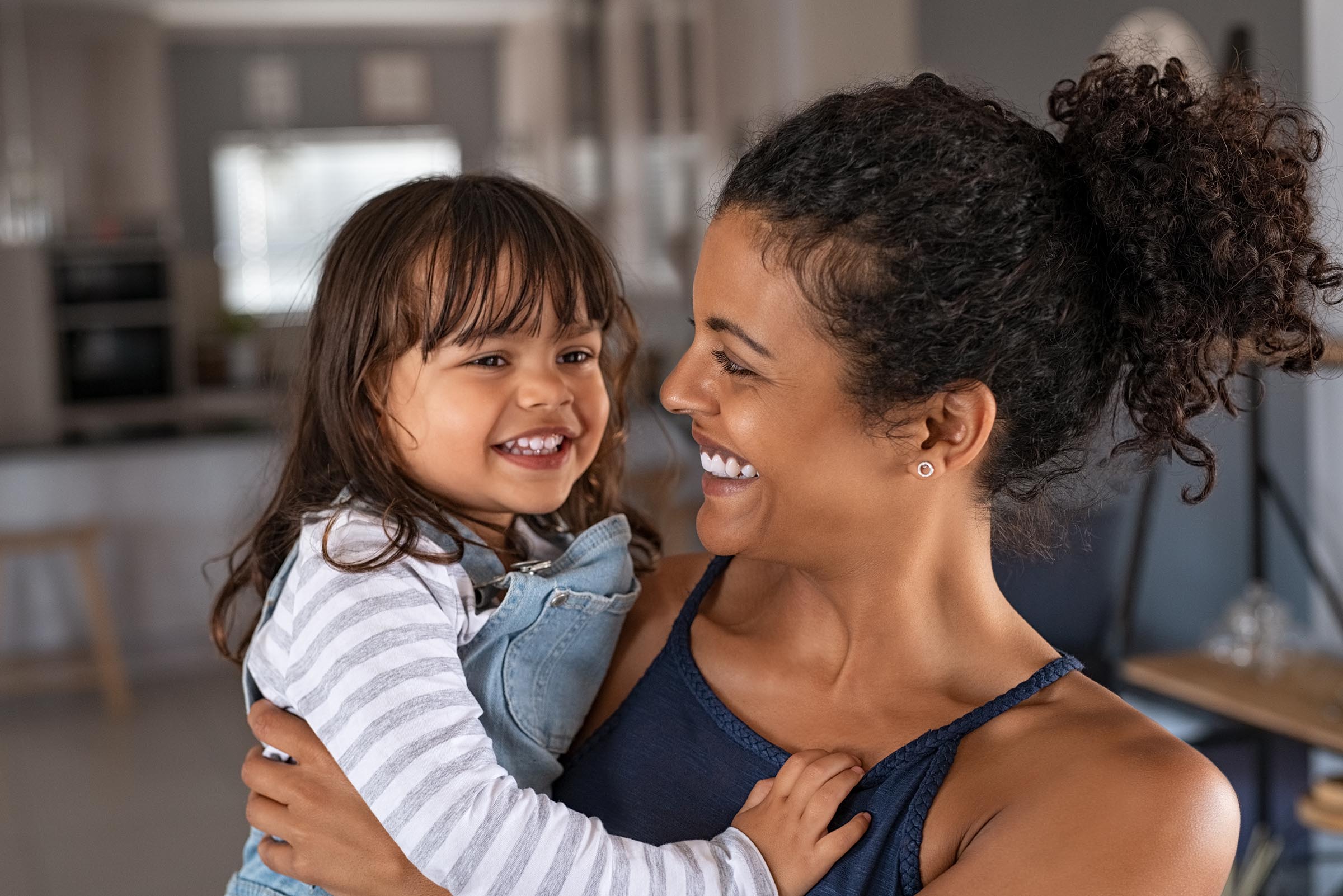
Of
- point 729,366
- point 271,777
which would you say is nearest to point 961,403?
point 729,366

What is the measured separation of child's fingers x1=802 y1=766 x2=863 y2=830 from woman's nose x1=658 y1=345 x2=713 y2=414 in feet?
0.99

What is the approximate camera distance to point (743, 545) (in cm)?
107

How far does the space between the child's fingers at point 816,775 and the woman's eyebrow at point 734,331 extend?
319 millimetres

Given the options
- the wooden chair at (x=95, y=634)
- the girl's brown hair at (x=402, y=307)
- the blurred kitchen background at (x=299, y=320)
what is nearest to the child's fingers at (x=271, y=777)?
the girl's brown hair at (x=402, y=307)

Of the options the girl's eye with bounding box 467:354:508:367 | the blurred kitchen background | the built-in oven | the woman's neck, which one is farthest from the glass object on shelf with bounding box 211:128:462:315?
the woman's neck

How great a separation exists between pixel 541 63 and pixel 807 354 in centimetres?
664

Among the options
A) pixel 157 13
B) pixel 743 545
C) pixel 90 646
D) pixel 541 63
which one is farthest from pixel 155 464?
pixel 743 545

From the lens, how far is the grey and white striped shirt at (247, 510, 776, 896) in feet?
3.39

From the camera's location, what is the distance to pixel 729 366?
1.05m

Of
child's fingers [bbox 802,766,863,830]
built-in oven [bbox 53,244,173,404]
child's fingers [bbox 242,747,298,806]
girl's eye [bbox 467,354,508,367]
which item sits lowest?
built-in oven [bbox 53,244,173,404]

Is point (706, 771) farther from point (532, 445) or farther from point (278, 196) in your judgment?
point (278, 196)

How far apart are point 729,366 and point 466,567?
38 centimetres

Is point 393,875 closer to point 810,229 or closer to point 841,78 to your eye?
point 810,229

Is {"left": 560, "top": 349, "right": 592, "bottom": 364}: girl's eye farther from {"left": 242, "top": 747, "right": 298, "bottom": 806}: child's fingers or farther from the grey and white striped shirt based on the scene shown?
{"left": 242, "top": 747, "right": 298, "bottom": 806}: child's fingers
